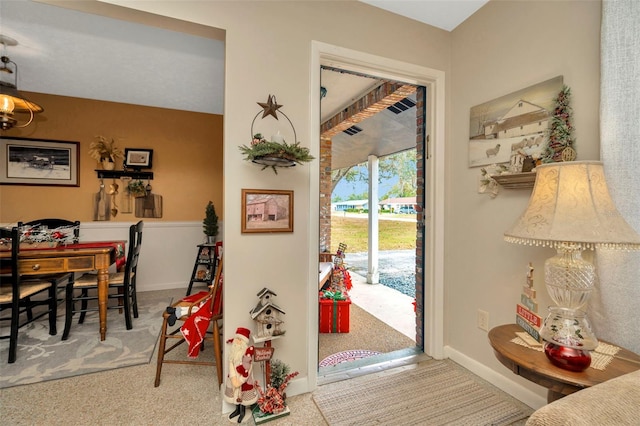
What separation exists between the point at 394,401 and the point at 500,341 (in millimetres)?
815

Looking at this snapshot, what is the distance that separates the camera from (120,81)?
3156 mm

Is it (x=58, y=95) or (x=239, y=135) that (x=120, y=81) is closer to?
(x=58, y=95)

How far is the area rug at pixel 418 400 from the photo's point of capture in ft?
5.15

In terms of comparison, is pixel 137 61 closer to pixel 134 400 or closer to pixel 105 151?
pixel 105 151

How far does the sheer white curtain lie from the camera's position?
121cm

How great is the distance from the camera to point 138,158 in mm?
3906

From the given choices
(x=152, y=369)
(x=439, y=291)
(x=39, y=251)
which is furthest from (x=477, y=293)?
(x=39, y=251)

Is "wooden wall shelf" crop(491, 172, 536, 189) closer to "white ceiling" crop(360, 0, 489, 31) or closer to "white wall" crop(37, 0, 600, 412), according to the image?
"white wall" crop(37, 0, 600, 412)

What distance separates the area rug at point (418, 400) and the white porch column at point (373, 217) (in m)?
2.44

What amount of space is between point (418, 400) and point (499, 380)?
0.60 m

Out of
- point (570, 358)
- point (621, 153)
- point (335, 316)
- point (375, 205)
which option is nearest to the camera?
point (570, 358)

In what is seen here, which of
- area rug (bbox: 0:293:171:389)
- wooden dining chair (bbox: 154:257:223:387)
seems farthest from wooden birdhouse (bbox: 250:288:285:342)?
area rug (bbox: 0:293:171:389)

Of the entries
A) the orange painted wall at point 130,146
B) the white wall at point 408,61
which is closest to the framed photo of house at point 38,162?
the orange painted wall at point 130,146

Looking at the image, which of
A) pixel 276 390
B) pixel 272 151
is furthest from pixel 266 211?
pixel 276 390
